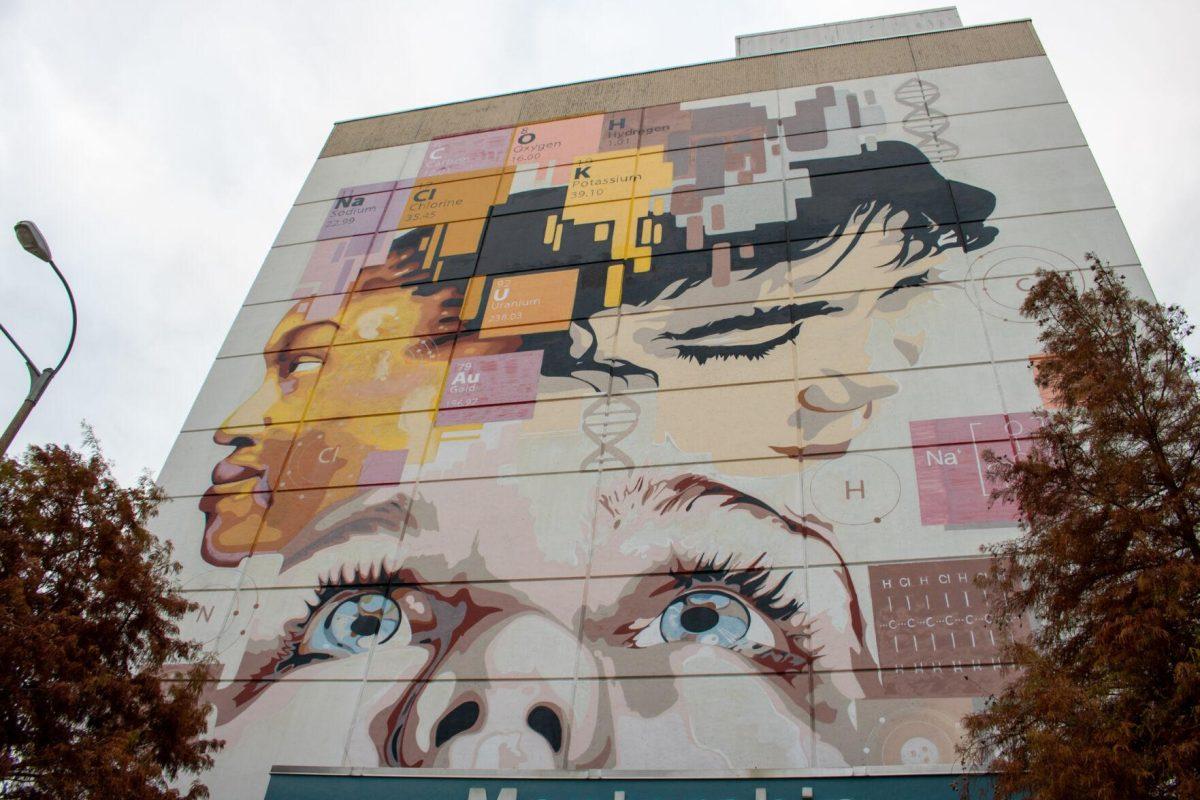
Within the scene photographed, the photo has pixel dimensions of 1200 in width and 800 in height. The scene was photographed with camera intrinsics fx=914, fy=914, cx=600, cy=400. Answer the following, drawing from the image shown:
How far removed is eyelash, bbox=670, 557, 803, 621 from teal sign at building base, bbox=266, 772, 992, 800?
118 inches

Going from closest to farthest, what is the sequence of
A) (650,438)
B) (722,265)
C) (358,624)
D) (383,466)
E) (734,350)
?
(358,624) → (650,438) → (734,350) → (383,466) → (722,265)

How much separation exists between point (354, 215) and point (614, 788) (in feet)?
57.2

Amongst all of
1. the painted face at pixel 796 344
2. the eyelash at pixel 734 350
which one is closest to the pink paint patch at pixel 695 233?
the painted face at pixel 796 344

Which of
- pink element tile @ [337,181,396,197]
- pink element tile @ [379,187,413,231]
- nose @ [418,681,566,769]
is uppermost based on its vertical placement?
pink element tile @ [337,181,396,197]

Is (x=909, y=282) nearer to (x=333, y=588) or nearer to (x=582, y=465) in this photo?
(x=582, y=465)

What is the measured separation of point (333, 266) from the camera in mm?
24000

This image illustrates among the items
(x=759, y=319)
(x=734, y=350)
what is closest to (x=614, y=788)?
(x=734, y=350)

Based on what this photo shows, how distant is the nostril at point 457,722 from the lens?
15195 mm

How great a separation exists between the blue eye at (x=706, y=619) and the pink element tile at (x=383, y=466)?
669 centimetres

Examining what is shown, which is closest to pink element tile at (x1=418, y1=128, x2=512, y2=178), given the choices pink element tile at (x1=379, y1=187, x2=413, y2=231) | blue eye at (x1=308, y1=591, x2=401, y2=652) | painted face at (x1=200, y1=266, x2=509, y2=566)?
pink element tile at (x1=379, y1=187, x2=413, y2=231)

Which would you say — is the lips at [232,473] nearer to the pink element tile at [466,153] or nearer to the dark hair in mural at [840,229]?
the dark hair in mural at [840,229]

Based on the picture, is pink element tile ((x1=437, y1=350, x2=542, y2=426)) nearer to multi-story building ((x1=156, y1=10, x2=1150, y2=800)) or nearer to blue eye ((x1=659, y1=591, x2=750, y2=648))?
multi-story building ((x1=156, y1=10, x2=1150, y2=800))

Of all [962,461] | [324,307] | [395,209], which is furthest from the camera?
[395,209]

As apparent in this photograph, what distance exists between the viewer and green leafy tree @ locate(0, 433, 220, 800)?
10250mm
